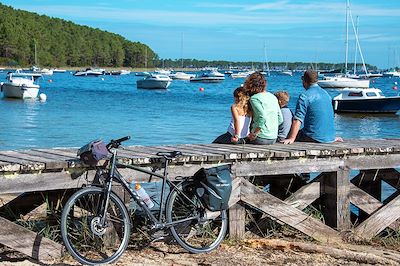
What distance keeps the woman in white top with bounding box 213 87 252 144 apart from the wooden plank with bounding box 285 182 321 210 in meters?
0.89

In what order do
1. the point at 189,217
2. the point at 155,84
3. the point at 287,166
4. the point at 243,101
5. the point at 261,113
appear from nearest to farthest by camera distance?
the point at 189,217 → the point at 287,166 → the point at 261,113 → the point at 243,101 → the point at 155,84

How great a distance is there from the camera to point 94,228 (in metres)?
6.14

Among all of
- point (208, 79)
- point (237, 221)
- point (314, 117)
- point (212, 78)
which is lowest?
point (208, 79)

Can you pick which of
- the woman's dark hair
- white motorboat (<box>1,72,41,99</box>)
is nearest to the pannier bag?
the woman's dark hair

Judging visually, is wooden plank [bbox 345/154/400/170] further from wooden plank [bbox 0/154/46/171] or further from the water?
the water

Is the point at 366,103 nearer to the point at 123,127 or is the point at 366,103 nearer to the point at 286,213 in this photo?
the point at 123,127

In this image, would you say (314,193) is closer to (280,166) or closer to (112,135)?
(280,166)

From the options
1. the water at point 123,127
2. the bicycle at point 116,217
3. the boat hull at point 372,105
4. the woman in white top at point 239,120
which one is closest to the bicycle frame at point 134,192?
the bicycle at point 116,217

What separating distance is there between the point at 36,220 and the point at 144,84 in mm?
77568

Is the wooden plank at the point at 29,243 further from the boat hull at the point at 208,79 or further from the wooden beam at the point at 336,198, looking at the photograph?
the boat hull at the point at 208,79

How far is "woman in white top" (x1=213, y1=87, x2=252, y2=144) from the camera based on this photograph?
26.1 feet

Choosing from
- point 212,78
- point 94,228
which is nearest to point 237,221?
point 94,228

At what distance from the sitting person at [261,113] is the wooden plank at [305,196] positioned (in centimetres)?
71

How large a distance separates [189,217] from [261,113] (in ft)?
6.15
